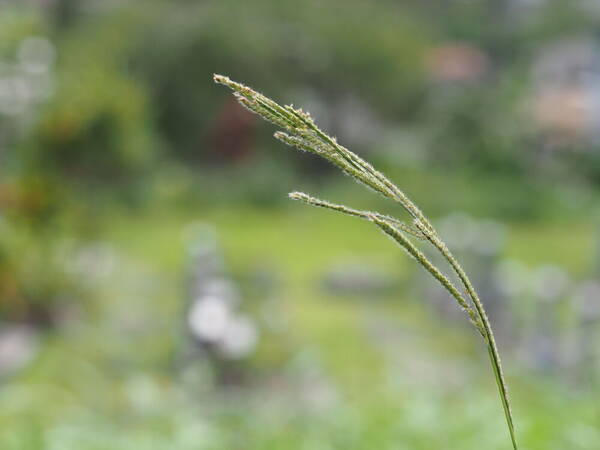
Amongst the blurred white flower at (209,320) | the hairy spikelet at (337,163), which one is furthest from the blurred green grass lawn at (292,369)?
the hairy spikelet at (337,163)

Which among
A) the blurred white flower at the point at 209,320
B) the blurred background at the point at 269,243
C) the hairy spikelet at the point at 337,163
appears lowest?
the hairy spikelet at the point at 337,163

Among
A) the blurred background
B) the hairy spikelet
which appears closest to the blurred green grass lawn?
the blurred background

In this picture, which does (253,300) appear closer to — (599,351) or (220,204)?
(599,351)

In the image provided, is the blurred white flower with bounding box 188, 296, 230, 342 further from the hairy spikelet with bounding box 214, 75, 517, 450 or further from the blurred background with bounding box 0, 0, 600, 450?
the hairy spikelet with bounding box 214, 75, 517, 450

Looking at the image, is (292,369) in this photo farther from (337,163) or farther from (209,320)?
(337,163)

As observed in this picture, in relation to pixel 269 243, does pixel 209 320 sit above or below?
below

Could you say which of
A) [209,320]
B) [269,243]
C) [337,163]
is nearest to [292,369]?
[209,320]

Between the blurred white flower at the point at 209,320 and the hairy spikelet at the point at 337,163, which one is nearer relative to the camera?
the hairy spikelet at the point at 337,163

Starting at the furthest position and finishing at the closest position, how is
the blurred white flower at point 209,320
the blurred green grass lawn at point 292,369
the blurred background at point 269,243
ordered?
the blurred white flower at point 209,320, the blurred background at point 269,243, the blurred green grass lawn at point 292,369

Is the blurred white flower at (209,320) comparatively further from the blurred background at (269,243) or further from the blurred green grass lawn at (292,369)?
the blurred green grass lawn at (292,369)
